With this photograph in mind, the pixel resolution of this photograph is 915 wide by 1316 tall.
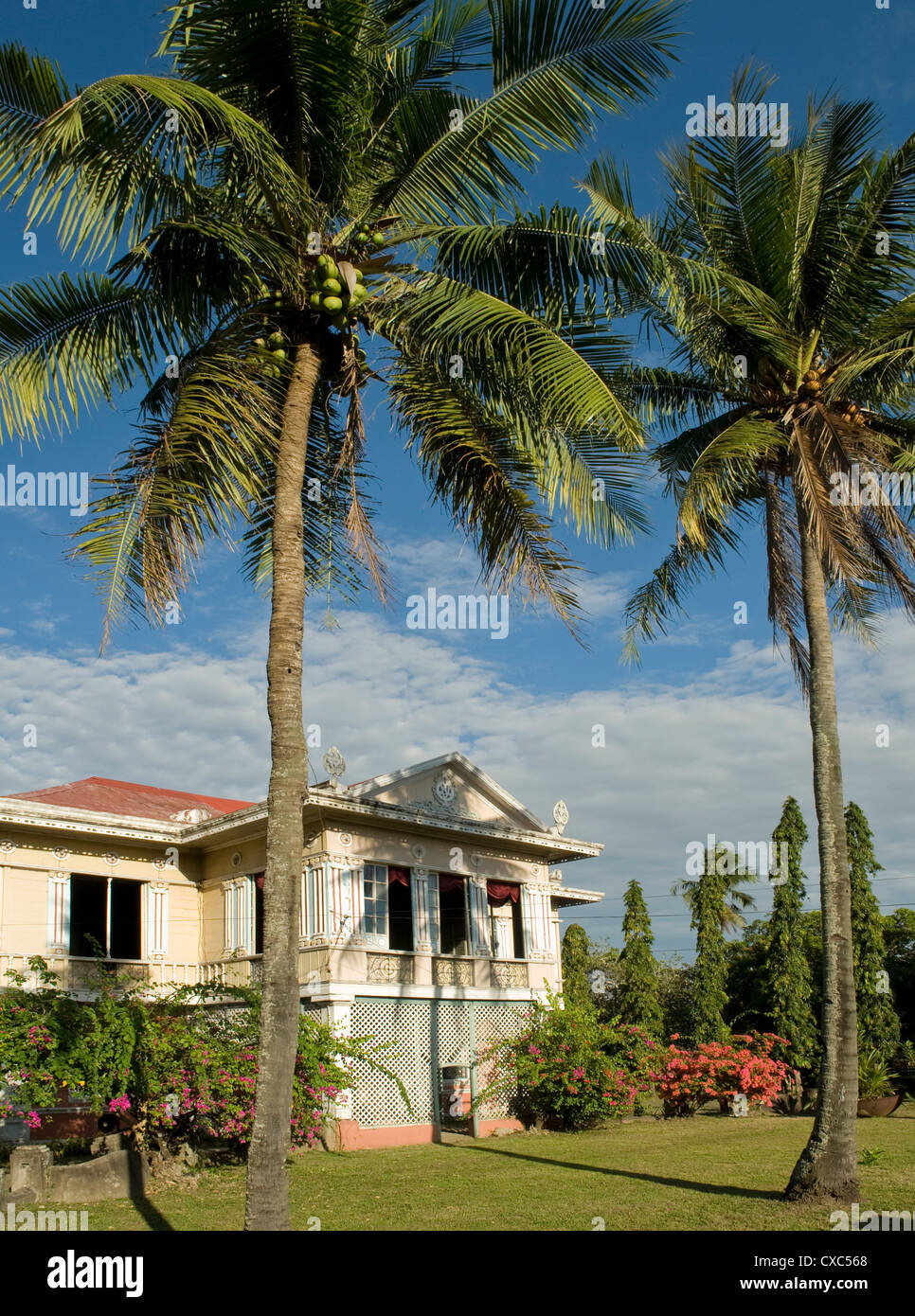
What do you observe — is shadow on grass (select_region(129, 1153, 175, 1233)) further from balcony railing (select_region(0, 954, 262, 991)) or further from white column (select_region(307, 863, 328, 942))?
white column (select_region(307, 863, 328, 942))

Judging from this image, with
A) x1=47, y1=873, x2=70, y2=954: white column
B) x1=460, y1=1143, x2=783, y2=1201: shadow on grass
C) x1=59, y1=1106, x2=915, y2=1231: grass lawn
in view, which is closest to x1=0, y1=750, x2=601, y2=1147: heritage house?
x1=47, y1=873, x2=70, y2=954: white column

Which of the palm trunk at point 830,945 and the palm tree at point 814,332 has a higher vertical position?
the palm tree at point 814,332

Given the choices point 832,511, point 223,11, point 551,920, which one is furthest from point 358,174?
point 551,920

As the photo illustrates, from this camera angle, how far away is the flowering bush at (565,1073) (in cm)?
2005

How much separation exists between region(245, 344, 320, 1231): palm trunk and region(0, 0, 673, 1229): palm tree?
2 cm

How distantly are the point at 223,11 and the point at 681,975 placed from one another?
3888 cm

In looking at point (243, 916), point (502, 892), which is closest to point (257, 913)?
point (243, 916)

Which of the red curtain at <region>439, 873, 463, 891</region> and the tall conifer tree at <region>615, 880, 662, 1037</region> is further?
the tall conifer tree at <region>615, 880, 662, 1037</region>

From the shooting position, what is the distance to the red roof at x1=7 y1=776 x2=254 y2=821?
2173 centimetres

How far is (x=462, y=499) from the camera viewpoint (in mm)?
9625

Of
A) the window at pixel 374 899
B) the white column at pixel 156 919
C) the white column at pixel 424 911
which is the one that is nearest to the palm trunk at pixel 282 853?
the window at pixel 374 899

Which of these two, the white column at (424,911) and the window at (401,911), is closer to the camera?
the white column at (424,911)

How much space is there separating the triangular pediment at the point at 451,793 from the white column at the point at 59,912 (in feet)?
17.3

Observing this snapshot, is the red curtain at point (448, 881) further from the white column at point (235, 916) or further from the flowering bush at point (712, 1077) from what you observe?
the flowering bush at point (712, 1077)
